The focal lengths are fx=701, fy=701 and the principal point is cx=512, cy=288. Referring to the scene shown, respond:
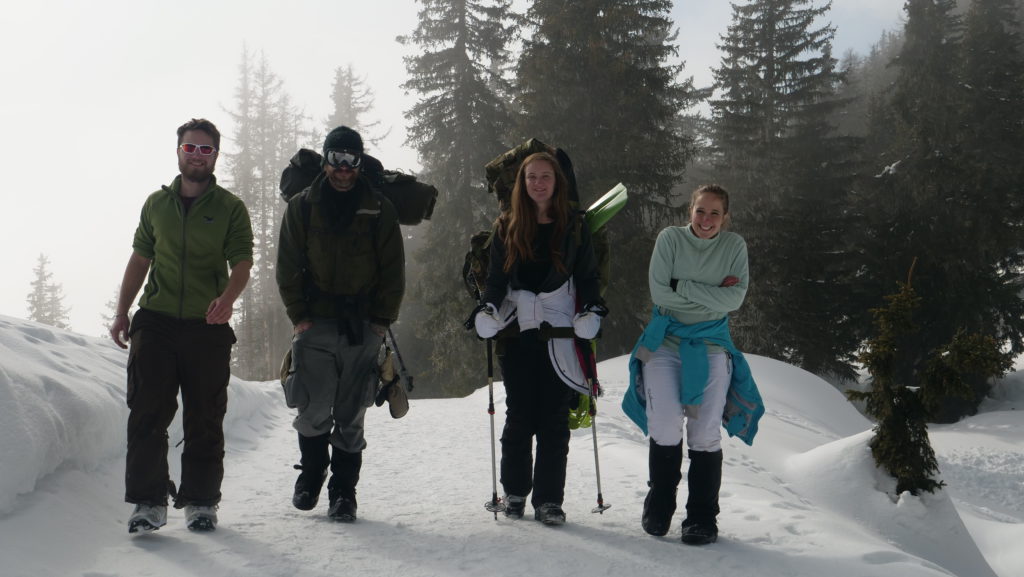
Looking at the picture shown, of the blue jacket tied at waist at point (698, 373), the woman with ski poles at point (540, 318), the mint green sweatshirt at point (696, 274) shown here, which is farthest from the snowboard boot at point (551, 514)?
the mint green sweatshirt at point (696, 274)

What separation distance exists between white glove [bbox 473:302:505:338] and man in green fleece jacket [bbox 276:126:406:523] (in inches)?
22.7

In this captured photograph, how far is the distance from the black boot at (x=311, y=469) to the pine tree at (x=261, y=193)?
127 feet

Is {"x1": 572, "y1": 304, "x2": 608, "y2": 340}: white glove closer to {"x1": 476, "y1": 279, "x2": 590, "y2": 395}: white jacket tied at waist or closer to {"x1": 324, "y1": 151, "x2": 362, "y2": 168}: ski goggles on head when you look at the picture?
{"x1": 476, "y1": 279, "x2": 590, "y2": 395}: white jacket tied at waist

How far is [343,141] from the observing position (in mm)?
4445

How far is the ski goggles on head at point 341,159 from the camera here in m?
4.42

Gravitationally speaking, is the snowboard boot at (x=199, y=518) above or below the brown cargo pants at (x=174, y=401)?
below

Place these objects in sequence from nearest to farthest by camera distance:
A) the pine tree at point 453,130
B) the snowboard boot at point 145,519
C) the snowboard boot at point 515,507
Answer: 1. the snowboard boot at point 145,519
2. the snowboard boot at point 515,507
3. the pine tree at point 453,130

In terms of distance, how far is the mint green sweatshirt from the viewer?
418 cm

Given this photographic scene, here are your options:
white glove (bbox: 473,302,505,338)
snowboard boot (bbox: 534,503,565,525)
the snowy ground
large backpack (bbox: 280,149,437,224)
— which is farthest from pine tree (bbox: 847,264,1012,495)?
large backpack (bbox: 280,149,437,224)

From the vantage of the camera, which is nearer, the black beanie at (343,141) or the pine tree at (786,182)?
the black beanie at (343,141)

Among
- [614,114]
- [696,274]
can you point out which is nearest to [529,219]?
[696,274]

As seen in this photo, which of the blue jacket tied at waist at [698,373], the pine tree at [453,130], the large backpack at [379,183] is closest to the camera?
the blue jacket tied at waist at [698,373]

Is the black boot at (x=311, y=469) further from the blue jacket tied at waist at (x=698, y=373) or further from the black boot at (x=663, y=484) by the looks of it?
the black boot at (x=663, y=484)

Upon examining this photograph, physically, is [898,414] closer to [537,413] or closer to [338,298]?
[537,413]
